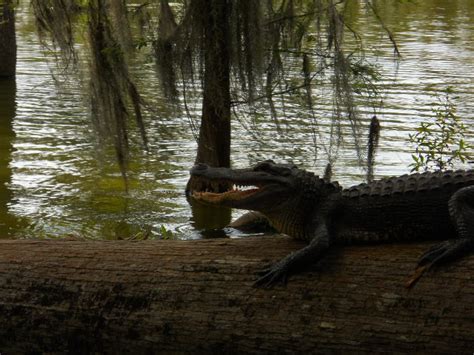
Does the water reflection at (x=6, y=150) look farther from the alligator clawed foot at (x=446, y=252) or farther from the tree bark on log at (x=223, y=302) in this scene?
the alligator clawed foot at (x=446, y=252)

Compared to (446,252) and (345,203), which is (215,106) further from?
(446,252)

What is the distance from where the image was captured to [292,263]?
423 centimetres

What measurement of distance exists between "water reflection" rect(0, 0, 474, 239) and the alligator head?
200 centimetres

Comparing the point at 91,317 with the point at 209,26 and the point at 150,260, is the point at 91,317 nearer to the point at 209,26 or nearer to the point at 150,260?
the point at 150,260

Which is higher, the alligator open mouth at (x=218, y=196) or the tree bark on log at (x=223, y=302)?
the alligator open mouth at (x=218, y=196)

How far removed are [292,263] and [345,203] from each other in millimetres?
542

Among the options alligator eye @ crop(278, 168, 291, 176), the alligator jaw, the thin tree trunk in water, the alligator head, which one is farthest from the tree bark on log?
the thin tree trunk in water

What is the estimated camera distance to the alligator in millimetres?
4434

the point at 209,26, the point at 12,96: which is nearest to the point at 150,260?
the point at 209,26

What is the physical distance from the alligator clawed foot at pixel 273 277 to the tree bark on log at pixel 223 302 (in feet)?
0.13

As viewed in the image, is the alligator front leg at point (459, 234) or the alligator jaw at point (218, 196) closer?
the alligator front leg at point (459, 234)

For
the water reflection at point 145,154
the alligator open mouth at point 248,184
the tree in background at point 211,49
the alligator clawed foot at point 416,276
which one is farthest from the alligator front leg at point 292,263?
→ the tree in background at point 211,49

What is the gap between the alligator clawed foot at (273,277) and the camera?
4.19 m

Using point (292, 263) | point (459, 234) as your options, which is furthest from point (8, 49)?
point (459, 234)
